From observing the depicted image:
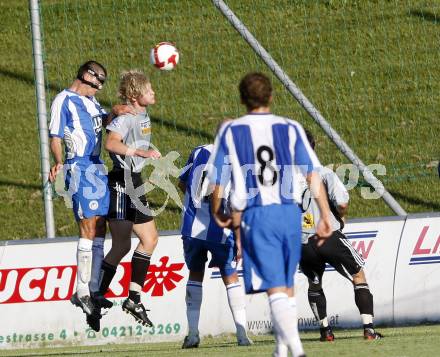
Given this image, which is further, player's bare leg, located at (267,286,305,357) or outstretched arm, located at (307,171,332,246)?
outstretched arm, located at (307,171,332,246)

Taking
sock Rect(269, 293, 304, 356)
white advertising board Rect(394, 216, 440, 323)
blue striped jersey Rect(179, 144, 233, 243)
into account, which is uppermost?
blue striped jersey Rect(179, 144, 233, 243)

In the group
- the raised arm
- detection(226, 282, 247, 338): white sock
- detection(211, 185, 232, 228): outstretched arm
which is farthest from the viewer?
detection(226, 282, 247, 338): white sock

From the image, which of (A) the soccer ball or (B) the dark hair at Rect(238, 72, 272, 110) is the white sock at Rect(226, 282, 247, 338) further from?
(B) the dark hair at Rect(238, 72, 272, 110)

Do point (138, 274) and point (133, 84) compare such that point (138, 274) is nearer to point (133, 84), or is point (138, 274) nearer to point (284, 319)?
point (133, 84)

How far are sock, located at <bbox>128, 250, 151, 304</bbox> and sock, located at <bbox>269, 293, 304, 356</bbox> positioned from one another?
10.8 ft

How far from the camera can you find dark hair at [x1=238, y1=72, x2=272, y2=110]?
25.0 feet

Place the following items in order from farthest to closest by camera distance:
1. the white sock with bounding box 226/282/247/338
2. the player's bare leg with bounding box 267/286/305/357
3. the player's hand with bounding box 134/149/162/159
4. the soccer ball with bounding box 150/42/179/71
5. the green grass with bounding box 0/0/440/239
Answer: the green grass with bounding box 0/0/440/239 → the soccer ball with bounding box 150/42/179/71 → the white sock with bounding box 226/282/247/338 → the player's hand with bounding box 134/149/162/159 → the player's bare leg with bounding box 267/286/305/357

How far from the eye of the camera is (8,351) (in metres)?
12.3

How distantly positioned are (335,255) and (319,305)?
0.56 metres

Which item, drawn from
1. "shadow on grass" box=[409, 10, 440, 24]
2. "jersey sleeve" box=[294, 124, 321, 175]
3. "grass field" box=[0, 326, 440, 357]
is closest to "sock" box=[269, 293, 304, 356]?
"jersey sleeve" box=[294, 124, 321, 175]

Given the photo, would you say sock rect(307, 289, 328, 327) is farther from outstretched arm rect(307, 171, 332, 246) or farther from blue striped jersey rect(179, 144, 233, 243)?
outstretched arm rect(307, 171, 332, 246)

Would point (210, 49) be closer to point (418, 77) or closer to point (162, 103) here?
point (162, 103)

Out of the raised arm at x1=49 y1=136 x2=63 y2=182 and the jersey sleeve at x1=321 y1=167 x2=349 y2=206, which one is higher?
the raised arm at x1=49 y1=136 x2=63 y2=182

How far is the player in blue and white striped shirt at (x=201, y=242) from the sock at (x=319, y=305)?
0.74 meters
